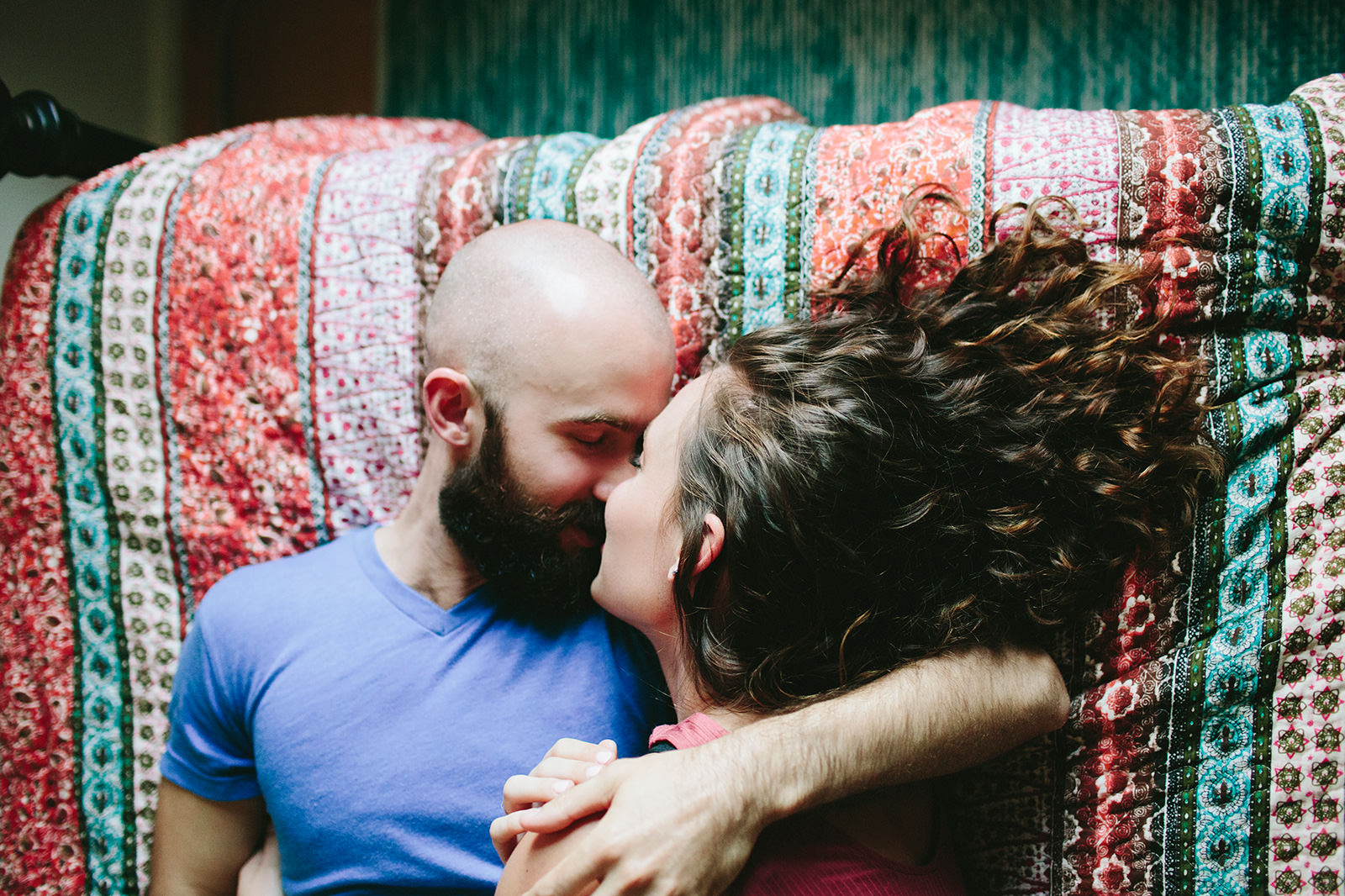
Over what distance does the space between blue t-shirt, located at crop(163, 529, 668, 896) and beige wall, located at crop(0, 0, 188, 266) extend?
91 cm

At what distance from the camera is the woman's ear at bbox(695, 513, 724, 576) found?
0.83m

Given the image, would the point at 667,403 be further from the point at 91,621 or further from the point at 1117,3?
the point at 1117,3

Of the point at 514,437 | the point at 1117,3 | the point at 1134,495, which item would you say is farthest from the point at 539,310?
the point at 1117,3

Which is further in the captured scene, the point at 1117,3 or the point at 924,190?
the point at 1117,3

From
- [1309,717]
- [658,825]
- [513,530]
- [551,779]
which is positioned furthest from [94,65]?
[1309,717]

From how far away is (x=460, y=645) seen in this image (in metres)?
1.03

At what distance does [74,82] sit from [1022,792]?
75.9 inches

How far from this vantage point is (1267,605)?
90 centimetres

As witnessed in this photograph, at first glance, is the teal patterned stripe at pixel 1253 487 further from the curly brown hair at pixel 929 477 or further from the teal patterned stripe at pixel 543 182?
the teal patterned stripe at pixel 543 182

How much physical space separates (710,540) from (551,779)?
27cm

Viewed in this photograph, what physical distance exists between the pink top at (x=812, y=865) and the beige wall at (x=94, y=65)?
1505 mm

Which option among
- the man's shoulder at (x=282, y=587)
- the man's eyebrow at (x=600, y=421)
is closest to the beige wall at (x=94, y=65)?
the man's shoulder at (x=282, y=587)

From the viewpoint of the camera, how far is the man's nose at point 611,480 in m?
1.00

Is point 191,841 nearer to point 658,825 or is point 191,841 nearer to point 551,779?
point 551,779
